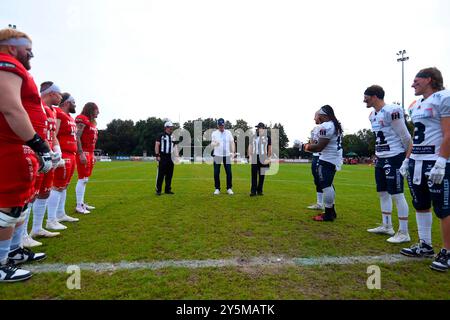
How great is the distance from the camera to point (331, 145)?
5.33m

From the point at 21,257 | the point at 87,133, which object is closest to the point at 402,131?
the point at 21,257

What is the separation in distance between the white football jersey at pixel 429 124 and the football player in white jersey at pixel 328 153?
67.0 inches

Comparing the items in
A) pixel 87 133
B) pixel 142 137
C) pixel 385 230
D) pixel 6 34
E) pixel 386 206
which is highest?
pixel 142 137

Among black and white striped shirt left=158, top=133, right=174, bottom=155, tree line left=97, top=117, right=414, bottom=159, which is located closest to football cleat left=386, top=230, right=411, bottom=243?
black and white striped shirt left=158, top=133, right=174, bottom=155

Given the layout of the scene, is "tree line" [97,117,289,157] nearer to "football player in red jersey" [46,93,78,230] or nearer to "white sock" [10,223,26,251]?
"football player in red jersey" [46,93,78,230]

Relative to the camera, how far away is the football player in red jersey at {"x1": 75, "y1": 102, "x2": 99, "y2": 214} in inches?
240

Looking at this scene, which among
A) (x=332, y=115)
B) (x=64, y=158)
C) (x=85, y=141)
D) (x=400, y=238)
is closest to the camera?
(x=400, y=238)

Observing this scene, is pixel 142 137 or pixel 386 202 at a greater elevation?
pixel 142 137

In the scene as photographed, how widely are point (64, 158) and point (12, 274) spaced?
105 inches

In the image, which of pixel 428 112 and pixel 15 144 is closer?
pixel 15 144

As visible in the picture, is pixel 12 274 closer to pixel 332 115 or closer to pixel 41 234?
pixel 41 234

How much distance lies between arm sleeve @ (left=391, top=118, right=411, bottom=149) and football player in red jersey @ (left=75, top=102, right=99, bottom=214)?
20.3ft
